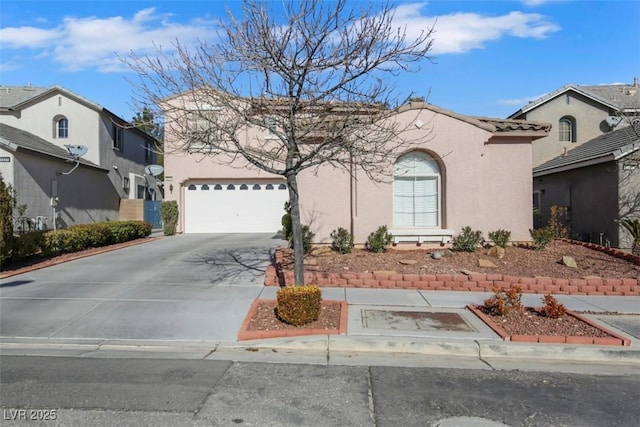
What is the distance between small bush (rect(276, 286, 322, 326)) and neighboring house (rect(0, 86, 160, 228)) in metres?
12.7

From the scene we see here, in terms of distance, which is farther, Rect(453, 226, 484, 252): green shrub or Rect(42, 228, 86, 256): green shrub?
Rect(42, 228, 86, 256): green shrub

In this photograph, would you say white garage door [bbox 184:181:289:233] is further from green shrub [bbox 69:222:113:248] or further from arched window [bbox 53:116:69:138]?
arched window [bbox 53:116:69:138]

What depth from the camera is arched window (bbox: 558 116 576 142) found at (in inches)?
866

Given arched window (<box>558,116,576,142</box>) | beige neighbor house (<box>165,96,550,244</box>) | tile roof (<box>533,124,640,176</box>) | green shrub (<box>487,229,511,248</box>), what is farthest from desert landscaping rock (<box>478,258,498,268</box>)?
arched window (<box>558,116,576,142</box>)

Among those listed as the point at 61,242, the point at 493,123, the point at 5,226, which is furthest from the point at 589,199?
the point at 5,226

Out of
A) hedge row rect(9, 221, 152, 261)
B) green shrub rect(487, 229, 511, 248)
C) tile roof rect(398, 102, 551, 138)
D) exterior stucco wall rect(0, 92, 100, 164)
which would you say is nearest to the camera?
hedge row rect(9, 221, 152, 261)

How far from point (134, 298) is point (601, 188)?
45.7 ft

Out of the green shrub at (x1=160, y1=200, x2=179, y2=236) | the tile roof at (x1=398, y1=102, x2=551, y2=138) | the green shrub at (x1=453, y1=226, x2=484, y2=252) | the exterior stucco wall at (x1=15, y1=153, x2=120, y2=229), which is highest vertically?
the tile roof at (x1=398, y1=102, x2=551, y2=138)

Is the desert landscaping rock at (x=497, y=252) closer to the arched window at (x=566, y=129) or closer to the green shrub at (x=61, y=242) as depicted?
the green shrub at (x=61, y=242)

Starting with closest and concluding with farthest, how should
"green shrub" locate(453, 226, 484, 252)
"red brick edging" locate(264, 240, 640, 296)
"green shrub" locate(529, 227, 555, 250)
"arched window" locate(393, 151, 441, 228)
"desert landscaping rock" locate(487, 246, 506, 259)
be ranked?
"red brick edging" locate(264, 240, 640, 296) → "desert landscaping rock" locate(487, 246, 506, 259) → "green shrub" locate(453, 226, 484, 252) → "green shrub" locate(529, 227, 555, 250) → "arched window" locate(393, 151, 441, 228)

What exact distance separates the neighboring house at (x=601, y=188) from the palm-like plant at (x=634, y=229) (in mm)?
407

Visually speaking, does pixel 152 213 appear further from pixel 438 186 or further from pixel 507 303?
pixel 507 303

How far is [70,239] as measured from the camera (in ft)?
41.7

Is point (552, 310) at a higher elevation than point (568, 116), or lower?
lower
